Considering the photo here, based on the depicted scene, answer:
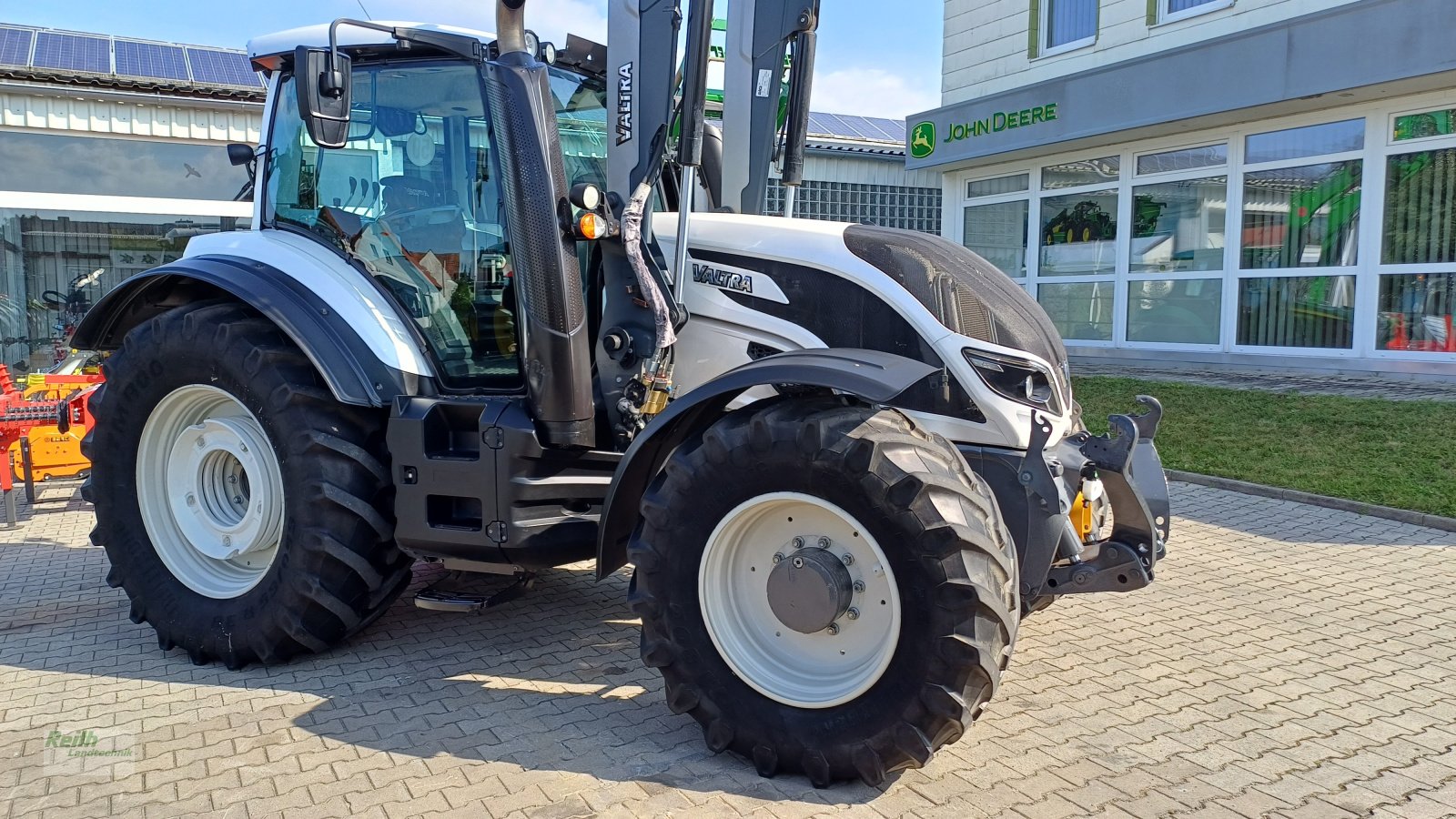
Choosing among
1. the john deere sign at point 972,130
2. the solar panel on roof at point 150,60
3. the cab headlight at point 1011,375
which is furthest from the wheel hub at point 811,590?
the john deere sign at point 972,130

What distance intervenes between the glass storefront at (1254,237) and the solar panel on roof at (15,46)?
12757 millimetres

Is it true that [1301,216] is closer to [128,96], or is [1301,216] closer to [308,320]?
[308,320]

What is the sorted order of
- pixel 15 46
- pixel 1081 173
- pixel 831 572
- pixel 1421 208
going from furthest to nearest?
pixel 1081 173 → pixel 15 46 → pixel 1421 208 → pixel 831 572

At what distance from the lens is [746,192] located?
15.3 ft

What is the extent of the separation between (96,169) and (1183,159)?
13158mm

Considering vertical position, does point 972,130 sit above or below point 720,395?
above

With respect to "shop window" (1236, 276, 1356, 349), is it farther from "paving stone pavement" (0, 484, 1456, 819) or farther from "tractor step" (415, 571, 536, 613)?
"tractor step" (415, 571, 536, 613)

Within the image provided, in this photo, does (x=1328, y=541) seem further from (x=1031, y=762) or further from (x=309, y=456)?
(x=309, y=456)

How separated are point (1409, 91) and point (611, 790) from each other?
11.4 metres

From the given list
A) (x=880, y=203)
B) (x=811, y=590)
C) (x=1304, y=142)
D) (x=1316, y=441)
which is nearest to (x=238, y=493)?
(x=811, y=590)

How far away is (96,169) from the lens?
39.3 ft

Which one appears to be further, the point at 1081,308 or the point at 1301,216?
the point at 1081,308

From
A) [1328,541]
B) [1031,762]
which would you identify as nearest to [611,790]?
[1031,762]

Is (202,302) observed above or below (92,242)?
below
